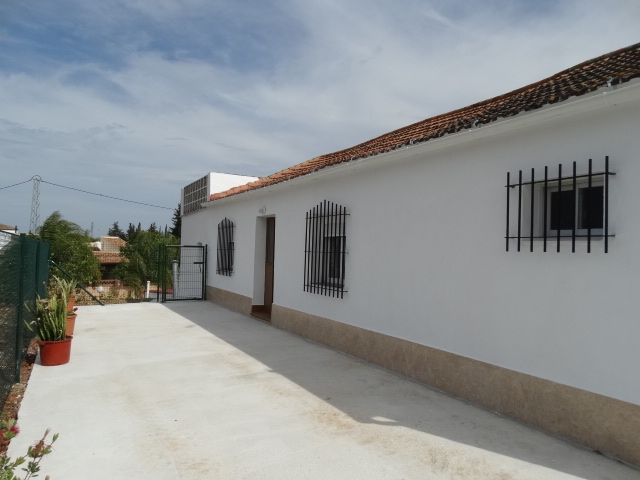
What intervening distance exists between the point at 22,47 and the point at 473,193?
7.83m

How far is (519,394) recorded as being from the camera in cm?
435

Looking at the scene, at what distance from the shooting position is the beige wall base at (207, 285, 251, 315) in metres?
11.0

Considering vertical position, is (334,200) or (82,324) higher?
(334,200)

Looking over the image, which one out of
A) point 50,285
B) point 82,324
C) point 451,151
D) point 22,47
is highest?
point 22,47

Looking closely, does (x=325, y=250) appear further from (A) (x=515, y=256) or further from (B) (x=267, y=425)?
(B) (x=267, y=425)

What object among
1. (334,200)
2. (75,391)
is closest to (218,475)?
(75,391)

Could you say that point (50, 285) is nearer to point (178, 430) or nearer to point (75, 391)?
point (75, 391)

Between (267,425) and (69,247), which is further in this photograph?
(69,247)

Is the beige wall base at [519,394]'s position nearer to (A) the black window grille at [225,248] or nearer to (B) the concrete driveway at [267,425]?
(B) the concrete driveway at [267,425]

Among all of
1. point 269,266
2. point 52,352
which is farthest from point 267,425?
point 269,266

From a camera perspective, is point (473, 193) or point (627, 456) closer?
point (627, 456)

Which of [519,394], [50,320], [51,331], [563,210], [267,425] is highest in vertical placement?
[563,210]

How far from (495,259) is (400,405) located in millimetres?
1827

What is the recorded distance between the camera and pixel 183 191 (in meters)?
18.2
